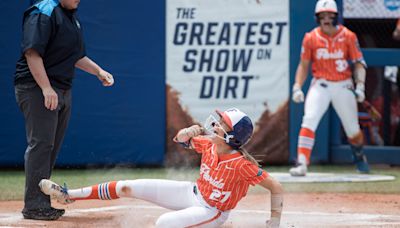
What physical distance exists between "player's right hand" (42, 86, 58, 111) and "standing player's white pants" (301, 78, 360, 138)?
3913mm

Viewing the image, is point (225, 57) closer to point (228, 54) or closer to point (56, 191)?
point (228, 54)

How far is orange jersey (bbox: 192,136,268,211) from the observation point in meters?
5.39

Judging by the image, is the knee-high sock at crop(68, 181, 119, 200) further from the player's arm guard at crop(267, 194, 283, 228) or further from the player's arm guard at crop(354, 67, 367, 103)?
the player's arm guard at crop(354, 67, 367, 103)

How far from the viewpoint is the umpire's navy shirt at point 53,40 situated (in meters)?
5.86

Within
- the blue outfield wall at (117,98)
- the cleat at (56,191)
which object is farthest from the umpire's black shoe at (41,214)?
the blue outfield wall at (117,98)

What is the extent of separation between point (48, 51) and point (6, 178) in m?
3.37

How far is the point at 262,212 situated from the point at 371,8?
451 centimetres

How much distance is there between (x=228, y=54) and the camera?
10055mm

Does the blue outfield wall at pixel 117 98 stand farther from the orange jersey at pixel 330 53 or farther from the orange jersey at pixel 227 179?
the orange jersey at pixel 227 179

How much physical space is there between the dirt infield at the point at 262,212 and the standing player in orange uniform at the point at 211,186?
1.52 feet

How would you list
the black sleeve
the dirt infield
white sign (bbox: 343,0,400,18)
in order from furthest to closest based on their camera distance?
white sign (bbox: 343,0,400,18) → the dirt infield → the black sleeve

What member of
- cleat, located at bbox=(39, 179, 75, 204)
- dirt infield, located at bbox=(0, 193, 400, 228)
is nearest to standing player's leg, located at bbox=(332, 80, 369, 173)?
dirt infield, located at bbox=(0, 193, 400, 228)

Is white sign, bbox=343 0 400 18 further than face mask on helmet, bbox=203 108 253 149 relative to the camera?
Yes

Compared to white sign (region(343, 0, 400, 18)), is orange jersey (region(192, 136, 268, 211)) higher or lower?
lower
